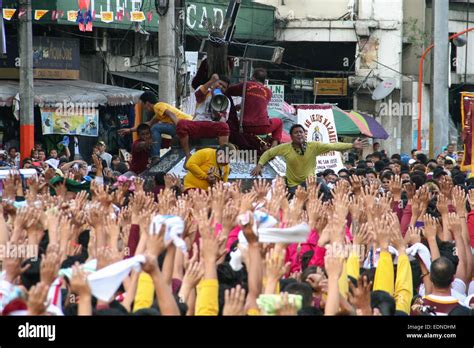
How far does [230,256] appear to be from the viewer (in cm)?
952

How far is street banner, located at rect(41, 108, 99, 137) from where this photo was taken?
28.8 metres

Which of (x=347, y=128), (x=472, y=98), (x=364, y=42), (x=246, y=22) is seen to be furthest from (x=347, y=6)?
(x=472, y=98)

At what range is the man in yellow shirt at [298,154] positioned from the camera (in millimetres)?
15719

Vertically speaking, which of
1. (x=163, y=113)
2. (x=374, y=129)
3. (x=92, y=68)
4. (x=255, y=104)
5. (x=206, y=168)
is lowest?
(x=206, y=168)

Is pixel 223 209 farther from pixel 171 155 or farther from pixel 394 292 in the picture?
pixel 171 155

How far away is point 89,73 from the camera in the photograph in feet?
108

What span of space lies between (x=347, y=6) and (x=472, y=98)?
21151mm

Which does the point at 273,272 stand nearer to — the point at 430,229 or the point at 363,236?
the point at 363,236

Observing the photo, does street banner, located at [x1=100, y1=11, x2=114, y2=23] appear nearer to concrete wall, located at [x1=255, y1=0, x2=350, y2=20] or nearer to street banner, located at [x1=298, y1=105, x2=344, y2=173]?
street banner, located at [x1=298, y1=105, x2=344, y2=173]

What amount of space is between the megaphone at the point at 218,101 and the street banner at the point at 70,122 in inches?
544

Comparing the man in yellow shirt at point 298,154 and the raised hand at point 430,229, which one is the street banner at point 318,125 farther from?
the raised hand at point 430,229

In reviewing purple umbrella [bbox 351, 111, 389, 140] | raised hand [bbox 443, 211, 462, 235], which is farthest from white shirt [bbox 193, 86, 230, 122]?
purple umbrella [bbox 351, 111, 389, 140]

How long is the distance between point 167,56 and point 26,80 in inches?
149

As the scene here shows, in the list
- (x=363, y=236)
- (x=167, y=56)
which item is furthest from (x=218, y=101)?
(x=167, y=56)
